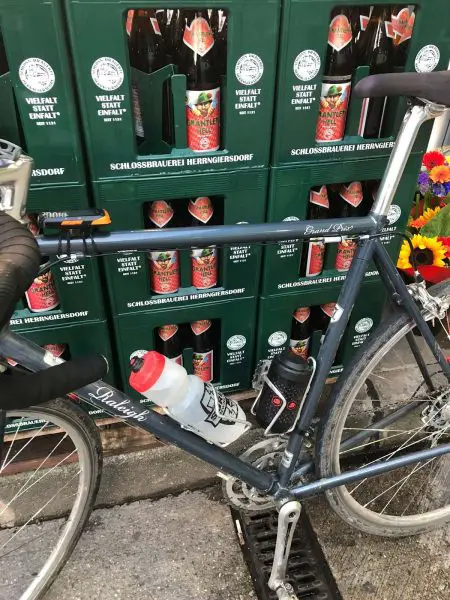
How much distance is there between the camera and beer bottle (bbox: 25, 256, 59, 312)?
5.92ft

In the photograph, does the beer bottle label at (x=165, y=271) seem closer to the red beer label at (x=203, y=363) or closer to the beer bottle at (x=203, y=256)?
the beer bottle at (x=203, y=256)

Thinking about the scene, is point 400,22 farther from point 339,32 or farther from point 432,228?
point 432,228

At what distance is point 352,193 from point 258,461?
3.55ft

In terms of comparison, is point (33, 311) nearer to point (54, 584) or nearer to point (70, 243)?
point (70, 243)

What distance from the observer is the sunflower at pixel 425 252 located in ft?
7.53

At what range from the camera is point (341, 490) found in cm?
177

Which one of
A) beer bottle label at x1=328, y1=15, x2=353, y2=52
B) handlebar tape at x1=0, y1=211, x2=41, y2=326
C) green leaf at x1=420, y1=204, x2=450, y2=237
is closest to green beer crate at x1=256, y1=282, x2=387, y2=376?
green leaf at x1=420, y1=204, x2=450, y2=237

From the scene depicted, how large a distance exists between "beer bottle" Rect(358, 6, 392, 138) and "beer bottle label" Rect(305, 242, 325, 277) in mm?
458

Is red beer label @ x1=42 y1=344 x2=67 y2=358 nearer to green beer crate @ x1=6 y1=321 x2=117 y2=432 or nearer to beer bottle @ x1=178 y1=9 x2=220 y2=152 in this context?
green beer crate @ x1=6 y1=321 x2=117 y2=432

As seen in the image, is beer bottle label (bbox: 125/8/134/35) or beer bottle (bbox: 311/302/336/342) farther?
beer bottle (bbox: 311/302/336/342)

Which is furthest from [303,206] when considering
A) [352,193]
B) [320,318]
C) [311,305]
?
[320,318]

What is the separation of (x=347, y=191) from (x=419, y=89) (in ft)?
2.16

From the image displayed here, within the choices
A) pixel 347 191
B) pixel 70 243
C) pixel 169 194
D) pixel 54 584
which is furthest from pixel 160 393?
pixel 347 191

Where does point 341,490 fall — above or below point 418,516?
above
